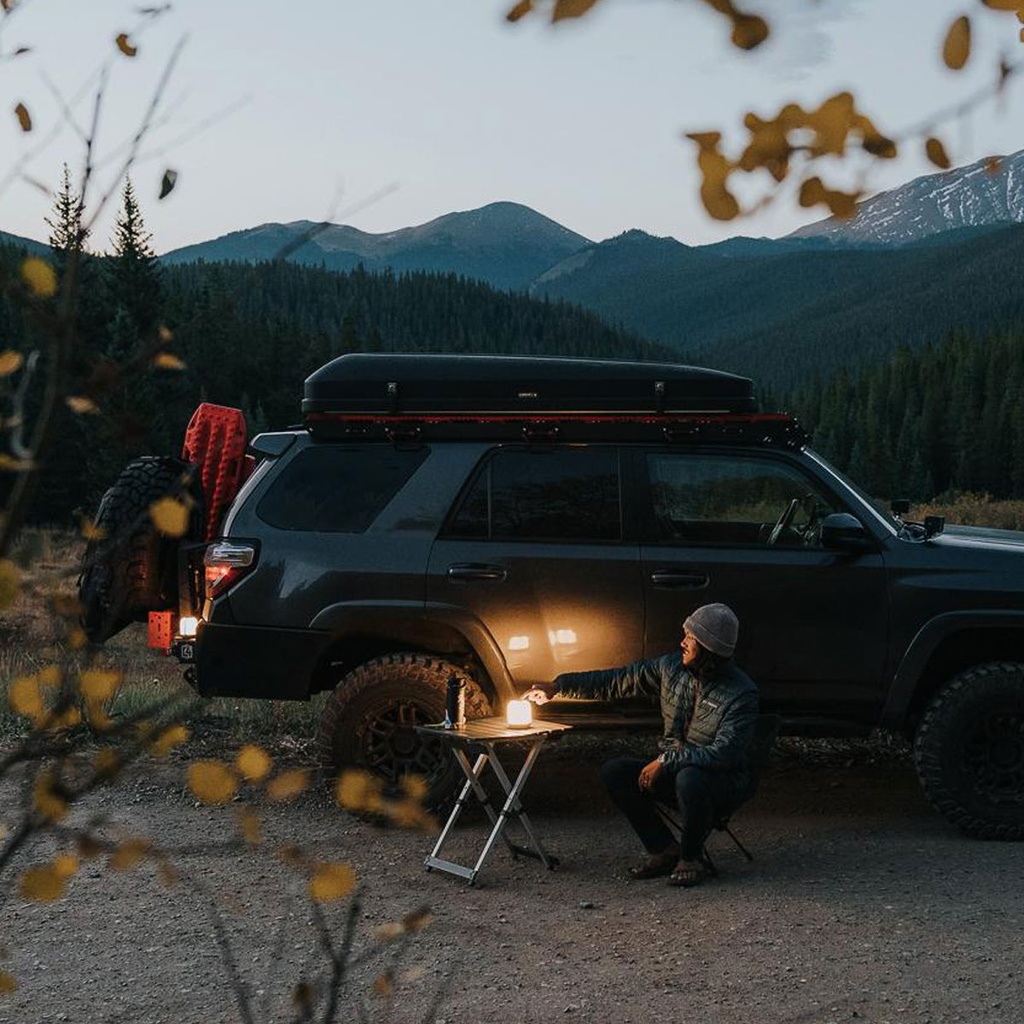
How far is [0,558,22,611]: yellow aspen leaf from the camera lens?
159 cm

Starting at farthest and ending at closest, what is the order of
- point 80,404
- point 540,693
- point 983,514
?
point 983,514 < point 540,693 < point 80,404

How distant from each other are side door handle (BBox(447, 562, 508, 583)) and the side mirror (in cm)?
151

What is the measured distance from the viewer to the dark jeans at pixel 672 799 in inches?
254

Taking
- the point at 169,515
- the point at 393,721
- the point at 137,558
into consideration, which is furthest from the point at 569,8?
the point at 137,558

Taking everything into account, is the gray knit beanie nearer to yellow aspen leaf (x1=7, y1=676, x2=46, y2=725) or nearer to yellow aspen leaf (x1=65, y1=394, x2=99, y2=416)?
yellow aspen leaf (x1=7, y1=676, x2=46, y2=725)

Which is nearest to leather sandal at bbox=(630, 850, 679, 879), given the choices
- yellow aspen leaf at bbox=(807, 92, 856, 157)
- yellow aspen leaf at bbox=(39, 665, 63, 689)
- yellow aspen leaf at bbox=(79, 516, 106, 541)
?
yellow aspen leaf at bbox=(39, 665, 63, 689)

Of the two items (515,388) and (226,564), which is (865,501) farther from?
(226,564)

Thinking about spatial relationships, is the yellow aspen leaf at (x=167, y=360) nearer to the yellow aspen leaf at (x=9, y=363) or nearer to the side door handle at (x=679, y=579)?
the yellow aspen leaf at (x=9, y=363)

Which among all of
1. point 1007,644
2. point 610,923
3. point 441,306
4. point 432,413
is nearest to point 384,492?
point 432,413

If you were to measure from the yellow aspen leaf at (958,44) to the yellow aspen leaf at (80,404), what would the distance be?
1077mm

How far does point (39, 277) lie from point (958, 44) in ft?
3.62

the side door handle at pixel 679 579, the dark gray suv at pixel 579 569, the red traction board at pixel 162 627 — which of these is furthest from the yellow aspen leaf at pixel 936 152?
the red traction board at pixel 162 627

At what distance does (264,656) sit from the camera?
7367 mm

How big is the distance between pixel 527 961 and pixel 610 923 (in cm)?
57
